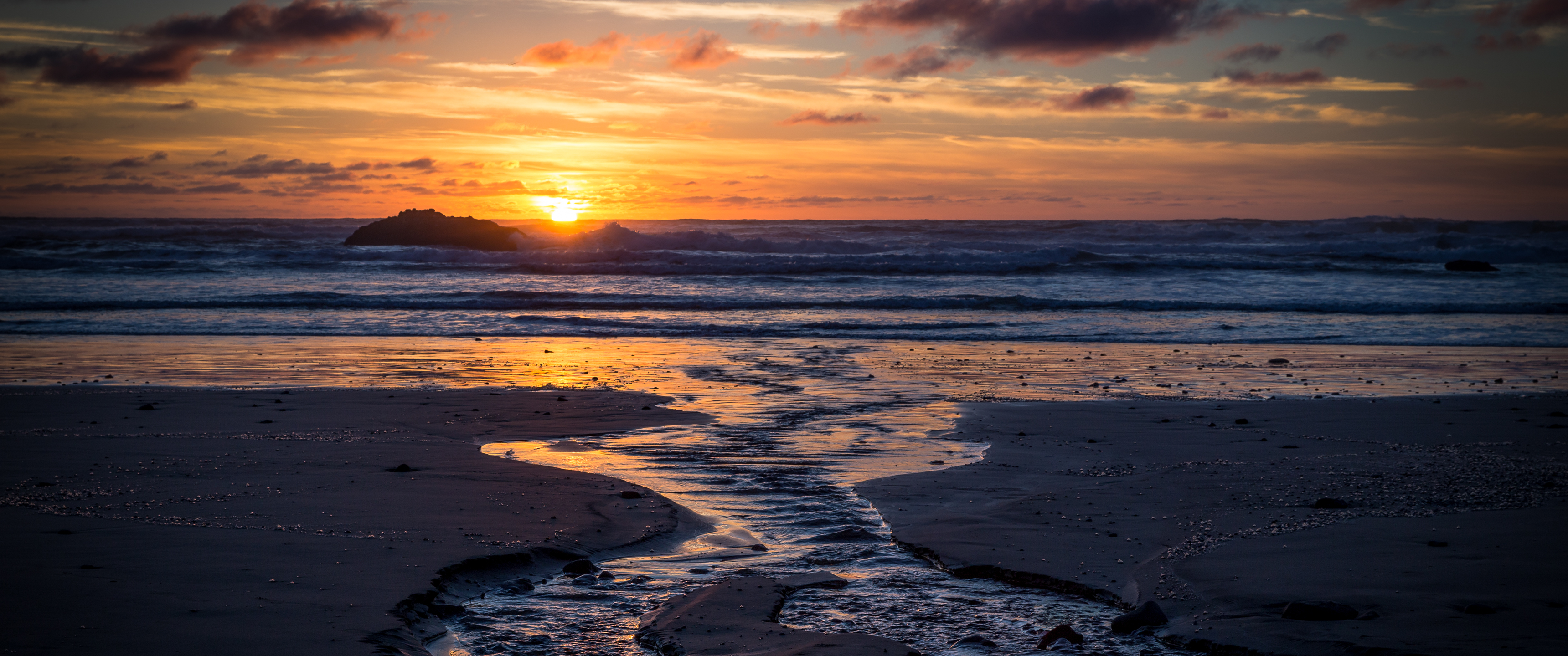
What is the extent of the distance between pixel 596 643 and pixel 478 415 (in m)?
5.64

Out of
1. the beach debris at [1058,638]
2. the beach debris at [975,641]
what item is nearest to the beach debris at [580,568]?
the beach debris at [975,641]

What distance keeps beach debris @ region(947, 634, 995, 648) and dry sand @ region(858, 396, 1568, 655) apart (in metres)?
0.69

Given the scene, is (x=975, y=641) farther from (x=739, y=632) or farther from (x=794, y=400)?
(x=794, y=400)

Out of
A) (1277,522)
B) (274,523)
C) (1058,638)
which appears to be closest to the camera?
(1058,638)

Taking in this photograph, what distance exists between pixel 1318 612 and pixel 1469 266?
120 ft

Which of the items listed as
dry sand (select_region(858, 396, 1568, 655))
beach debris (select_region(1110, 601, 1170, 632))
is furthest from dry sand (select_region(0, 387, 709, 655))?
beach debris (select_region(1110, 601, 1170, 632))

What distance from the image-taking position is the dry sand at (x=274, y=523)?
343 centimetres

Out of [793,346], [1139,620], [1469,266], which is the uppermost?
[1469,266]

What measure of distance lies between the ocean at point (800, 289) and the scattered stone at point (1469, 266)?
48 cm

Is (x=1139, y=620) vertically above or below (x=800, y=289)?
below

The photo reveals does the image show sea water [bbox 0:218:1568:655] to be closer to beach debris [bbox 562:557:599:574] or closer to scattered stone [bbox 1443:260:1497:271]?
beach debris [bbox 562:557:599:574]

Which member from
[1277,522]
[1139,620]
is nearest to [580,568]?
[1139,620]

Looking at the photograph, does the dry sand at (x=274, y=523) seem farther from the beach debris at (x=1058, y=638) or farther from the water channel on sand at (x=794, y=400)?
the beach debris at (x=1058, y=638)

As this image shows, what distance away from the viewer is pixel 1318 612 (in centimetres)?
360
